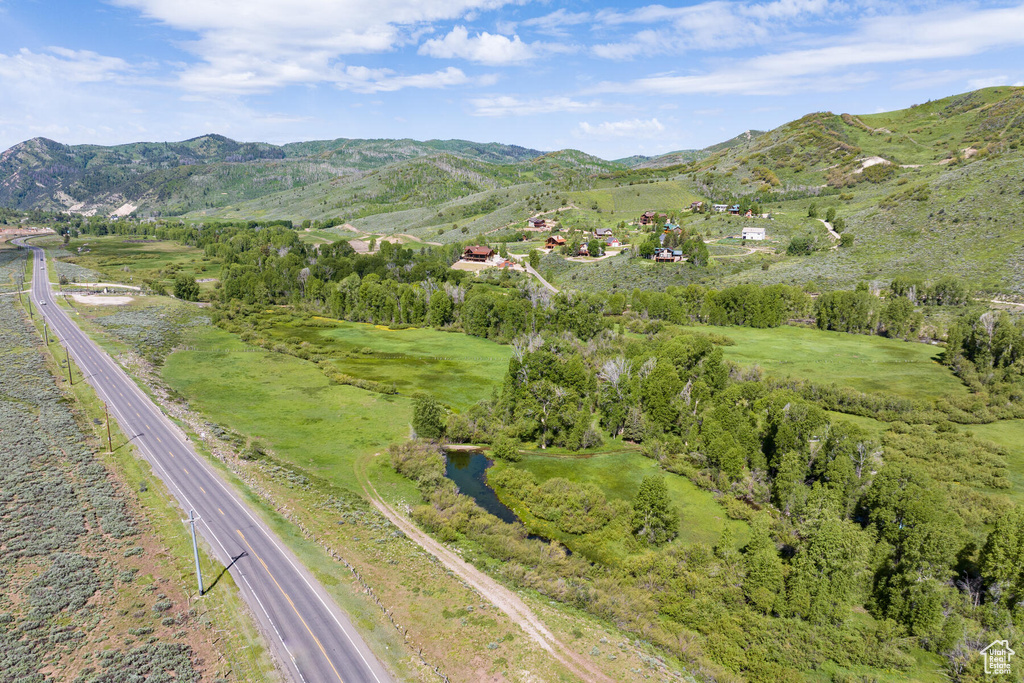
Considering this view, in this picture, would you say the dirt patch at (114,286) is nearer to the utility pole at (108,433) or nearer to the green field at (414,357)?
the green field at (414,357)

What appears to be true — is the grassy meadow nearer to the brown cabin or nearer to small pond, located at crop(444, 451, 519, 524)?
small pond, located at crop(444, 451, 519, 524)

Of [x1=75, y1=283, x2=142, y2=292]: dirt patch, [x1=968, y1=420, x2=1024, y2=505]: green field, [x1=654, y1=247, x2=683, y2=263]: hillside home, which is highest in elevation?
[x1=654, y1=247, x2=683, y2=263]: hillside home

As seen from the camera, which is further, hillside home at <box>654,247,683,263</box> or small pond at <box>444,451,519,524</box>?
hillside home at <box>654,247,683,263</box>

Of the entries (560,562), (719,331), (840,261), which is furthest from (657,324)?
(560,562)

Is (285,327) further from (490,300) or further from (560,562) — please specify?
(560,562)

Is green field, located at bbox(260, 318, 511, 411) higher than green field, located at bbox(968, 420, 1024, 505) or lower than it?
higher

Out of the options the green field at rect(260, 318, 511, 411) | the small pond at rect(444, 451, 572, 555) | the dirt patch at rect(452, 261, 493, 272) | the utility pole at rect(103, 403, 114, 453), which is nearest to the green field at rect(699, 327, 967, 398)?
the green field at rect(260, 318, 511, 411)

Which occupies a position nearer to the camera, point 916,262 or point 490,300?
point 490,300
